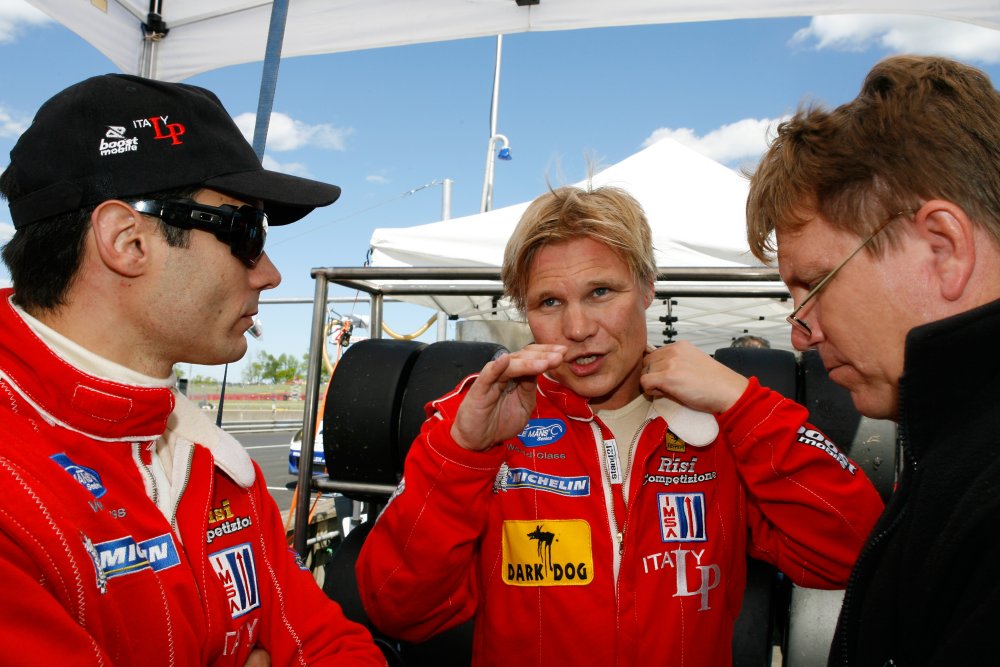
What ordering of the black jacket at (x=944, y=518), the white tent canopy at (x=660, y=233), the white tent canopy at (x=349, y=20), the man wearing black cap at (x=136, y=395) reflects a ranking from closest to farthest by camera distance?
1. the black jacket at (x=944, y=518)
2. the man wearing black cap at (x=136, y=395)
3. the white tent canopy at (x=349, y=20)
4. the white tent canopy at (x=660, y=233)

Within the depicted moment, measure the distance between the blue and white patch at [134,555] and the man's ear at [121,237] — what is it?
524mm

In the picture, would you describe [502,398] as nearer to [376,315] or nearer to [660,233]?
[376,315]

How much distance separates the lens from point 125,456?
1.27m

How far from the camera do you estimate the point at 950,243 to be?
→ 945mm

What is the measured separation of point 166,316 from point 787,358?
1.88m

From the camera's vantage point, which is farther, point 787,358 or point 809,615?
point 787,358

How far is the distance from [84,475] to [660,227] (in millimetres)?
5061

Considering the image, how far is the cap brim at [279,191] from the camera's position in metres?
1.40

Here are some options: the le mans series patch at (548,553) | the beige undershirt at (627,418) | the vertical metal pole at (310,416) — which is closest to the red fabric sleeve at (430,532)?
the le mans series patch at (548,553)

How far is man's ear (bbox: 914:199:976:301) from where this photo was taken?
0.93m

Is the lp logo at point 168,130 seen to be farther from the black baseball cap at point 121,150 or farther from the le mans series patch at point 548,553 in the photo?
the le mans series patch at point 548,553

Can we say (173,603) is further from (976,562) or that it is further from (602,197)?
(602,197)

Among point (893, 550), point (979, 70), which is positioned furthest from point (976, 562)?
point (979, 70)

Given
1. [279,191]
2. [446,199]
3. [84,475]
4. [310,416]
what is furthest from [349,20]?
[446,199]
